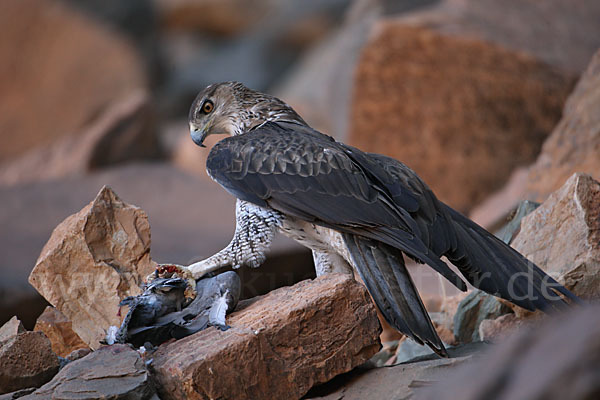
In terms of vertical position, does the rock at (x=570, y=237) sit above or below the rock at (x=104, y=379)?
below

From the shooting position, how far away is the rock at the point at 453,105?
8.77 metres

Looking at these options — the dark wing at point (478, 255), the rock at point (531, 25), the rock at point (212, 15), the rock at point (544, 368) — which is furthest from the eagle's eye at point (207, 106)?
the rock at point (212, 15)

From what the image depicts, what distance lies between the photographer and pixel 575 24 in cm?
930

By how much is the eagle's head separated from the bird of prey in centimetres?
26

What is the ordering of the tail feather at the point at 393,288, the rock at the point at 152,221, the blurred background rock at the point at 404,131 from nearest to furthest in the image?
the tail feather at the point at 393,288 → the rock at the point at 152,221 → the blurred background rock at the point at 404,131

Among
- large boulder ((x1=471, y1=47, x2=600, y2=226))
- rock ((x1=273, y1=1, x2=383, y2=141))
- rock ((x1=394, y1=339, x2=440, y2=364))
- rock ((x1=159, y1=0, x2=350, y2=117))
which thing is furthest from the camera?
rock ((x1=159, y1=0, x2=350, y2=117))

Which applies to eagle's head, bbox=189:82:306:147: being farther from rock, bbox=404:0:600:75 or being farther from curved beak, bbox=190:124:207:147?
rock, bbox=404:0:600:75

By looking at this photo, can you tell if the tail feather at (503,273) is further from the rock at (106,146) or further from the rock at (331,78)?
the rock at (106,146)

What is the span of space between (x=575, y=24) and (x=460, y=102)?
1.66 meters

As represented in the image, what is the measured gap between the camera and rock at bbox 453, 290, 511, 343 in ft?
15.3

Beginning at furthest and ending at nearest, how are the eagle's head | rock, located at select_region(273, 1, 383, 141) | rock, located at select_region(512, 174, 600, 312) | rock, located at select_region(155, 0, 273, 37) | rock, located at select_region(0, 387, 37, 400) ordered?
rock, located at select_region(155, 0, 273, 37) < rock, located at select_region(273, 1, 383, 141) < the eagle's head < rock, located at select_region(512, 174, 600, 312) < rock, located at select_region(0, 387, 37, 400)

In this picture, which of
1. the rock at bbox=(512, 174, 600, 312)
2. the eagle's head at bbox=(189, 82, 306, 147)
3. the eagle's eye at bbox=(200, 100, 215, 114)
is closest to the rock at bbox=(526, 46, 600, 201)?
the rock at bbox=(512, 174, 600, 312)

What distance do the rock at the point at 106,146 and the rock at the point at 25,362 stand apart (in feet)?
24.0

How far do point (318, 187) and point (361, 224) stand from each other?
1.07ft
